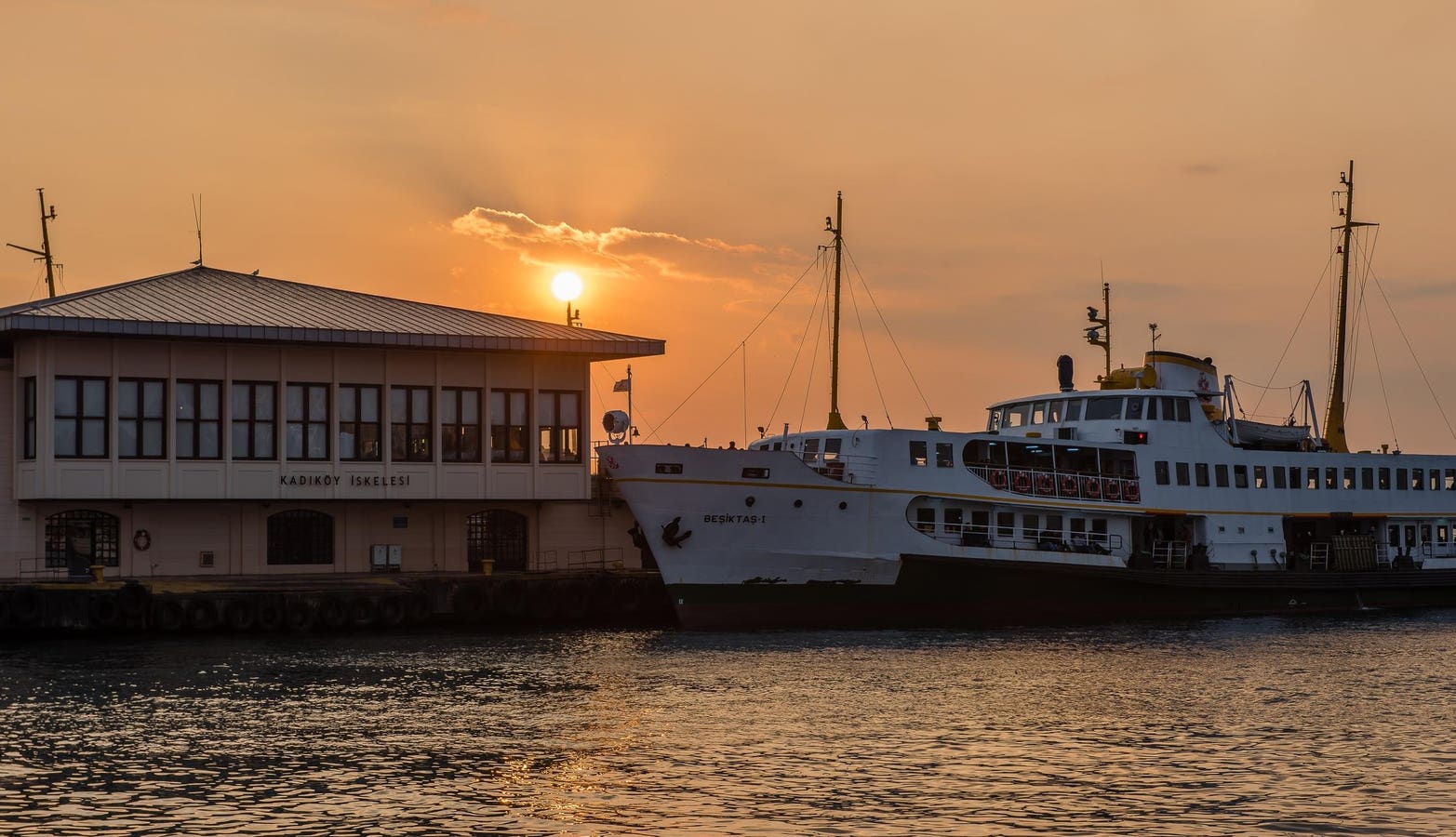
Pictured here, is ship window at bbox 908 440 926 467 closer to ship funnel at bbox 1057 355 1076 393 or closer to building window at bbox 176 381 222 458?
ship funnel at bbox 1057 355 1076 393

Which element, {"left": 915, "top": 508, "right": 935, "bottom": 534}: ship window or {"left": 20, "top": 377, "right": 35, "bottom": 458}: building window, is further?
{"left": 915, "top": 508, "right": 935, "bottom": 534}: ship window

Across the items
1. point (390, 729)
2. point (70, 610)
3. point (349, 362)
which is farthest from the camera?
point (349, 362)

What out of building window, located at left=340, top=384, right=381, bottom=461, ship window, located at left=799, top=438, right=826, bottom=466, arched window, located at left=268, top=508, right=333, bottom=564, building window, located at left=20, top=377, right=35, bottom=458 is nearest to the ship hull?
ship window, located at left=799, top=438, right=826, bottom=466

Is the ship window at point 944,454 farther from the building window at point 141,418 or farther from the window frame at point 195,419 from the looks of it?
the building window at point 141,418

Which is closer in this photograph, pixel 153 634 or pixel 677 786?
pixel 677 786

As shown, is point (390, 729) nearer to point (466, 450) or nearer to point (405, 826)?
point (405, 826)

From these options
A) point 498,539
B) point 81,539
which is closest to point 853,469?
point 498,539

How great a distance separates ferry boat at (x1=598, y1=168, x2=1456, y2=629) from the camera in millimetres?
44625

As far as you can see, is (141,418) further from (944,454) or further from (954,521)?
(954,521)

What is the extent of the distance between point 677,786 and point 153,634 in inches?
932

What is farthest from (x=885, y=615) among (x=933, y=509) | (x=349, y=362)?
(x=349, y=362)

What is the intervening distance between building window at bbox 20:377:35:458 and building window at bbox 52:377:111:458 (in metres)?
0.88

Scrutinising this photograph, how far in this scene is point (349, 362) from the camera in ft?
163

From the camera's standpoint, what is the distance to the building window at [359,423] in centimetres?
4953
